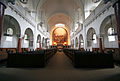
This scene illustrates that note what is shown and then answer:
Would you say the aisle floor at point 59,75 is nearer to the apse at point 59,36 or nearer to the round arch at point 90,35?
the round arch at point 90,35

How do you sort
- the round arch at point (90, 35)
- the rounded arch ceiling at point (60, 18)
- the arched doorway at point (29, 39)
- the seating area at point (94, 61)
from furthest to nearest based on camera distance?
the rounded arch ceiling at point (60, 18) < the arched doorway at point (29, 39) < the round arch at point (90, 35) < the seating area at point (94, 61)

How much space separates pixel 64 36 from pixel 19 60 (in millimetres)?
29000

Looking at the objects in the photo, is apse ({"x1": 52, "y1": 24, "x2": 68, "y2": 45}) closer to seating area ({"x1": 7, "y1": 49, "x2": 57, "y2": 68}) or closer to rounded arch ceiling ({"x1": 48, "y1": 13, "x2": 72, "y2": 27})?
rounded arch ceiling ({"x1": 48, "y1": 13, "x2": 72, "y2": 27})

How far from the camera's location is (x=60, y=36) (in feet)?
106

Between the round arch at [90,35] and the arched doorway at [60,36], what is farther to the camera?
the arched doorway at [60,36]

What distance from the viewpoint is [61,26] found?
3316 cm

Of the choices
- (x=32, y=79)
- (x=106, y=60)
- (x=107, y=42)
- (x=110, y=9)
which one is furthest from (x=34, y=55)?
(x=107, y=42)

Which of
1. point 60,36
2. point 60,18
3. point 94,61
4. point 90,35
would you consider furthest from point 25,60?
point 60,36

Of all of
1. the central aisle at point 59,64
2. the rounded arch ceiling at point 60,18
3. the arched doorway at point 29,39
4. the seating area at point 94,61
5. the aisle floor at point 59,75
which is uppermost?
the rounded arch ceiling at point 60,18

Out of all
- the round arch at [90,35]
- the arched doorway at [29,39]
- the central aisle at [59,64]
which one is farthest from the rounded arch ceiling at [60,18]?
the central aisle at [59,64]

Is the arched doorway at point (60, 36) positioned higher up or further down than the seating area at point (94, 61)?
higher up

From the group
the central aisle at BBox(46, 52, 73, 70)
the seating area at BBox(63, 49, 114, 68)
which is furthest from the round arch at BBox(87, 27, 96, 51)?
the seating area at BBox(63, 49, 114, 68)

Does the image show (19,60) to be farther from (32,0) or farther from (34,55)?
(32,0)

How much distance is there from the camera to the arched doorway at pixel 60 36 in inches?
1258
